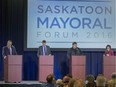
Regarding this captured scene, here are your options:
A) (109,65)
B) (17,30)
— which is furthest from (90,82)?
(17,30)

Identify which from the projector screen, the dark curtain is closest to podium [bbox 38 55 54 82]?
the projector screen

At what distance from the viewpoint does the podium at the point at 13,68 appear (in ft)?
35.9

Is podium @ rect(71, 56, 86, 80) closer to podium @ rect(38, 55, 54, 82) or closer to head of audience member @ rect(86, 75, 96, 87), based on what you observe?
podium @ rect(38, 55, 54, 82)

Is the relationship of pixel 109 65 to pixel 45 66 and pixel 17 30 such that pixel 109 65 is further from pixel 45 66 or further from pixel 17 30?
pixel 17 30

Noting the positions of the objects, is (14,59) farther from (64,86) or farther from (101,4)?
(64,86)

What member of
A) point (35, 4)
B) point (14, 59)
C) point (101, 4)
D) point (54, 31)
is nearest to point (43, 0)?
point (35, 4)

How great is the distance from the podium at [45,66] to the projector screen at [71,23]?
190 cm

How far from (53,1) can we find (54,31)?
115cm

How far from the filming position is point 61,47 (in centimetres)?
1328

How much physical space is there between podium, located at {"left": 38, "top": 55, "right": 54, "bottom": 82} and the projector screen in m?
1.90

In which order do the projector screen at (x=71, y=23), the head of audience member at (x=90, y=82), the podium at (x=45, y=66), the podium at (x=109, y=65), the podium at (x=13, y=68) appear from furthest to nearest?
the projector screen at (x=71, y=23)
the podium at (x=109, y=65)
the podium at (x=45, y=66)
the podium at (x=13, y=68)
the head of audience member at (x=90, y=82)

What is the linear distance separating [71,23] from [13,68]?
3.38 metres

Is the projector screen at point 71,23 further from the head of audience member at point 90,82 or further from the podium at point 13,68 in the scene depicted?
the head of audience member at point 90,82

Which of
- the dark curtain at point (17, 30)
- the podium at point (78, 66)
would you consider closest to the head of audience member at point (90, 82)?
the podium at point (78, 66)
